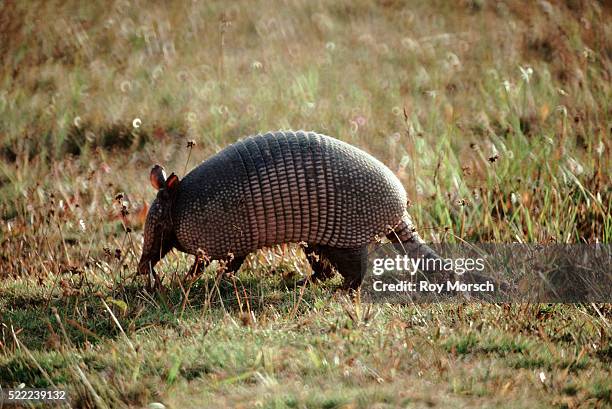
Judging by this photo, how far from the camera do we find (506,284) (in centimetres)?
573

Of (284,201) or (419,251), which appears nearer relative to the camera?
(284,201)

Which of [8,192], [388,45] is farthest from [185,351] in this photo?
[388,45]

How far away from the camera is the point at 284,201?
229 inches

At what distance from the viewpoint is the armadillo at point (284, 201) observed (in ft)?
18.9

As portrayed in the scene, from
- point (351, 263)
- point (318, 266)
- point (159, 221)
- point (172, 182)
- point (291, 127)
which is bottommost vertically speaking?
point (318, 266)

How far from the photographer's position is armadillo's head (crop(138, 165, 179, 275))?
5828mm

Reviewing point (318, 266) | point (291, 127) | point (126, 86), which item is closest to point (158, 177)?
point (318, 266)

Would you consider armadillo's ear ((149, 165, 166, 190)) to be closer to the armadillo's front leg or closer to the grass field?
the grass field

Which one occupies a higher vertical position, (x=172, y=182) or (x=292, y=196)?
(x=172, y=182)

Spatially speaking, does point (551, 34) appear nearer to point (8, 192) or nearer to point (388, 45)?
point (388, 45)

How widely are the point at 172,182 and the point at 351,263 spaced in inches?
54.1

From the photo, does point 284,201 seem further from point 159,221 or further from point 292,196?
point 159,221

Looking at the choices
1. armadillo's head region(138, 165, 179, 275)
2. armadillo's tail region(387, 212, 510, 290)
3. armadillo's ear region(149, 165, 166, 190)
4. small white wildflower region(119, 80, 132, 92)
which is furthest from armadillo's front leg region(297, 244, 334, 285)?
small white wildflower region(119, 80, 132, 92)

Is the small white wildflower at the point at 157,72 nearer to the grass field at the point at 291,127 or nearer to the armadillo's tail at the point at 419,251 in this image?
the grass field at the point at 291,127
